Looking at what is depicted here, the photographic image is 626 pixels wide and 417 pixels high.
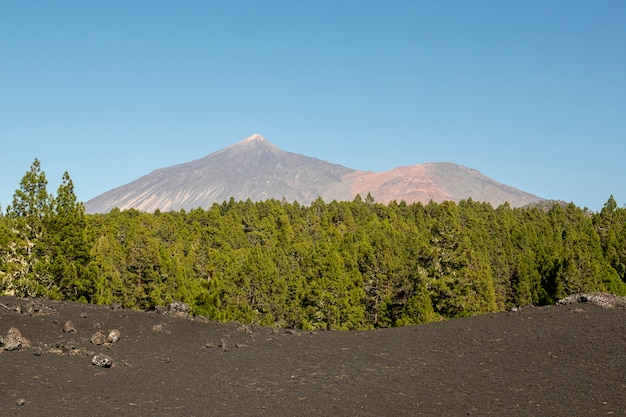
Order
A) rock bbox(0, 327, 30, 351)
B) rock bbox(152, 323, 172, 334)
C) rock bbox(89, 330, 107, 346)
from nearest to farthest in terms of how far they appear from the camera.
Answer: rock bbox(0, 327, 30, 351)
rock bbox(89, 330, 107, 346)
rock bbox(152, 323, 172, 334)

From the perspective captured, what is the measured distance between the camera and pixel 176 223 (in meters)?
80.4

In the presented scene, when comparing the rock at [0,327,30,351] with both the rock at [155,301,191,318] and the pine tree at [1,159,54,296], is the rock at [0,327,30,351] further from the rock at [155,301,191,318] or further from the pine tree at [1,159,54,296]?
the pine tree at [1,159,54,296]

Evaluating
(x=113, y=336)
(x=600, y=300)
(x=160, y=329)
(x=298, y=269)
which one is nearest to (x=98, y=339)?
(x=113, y=336)

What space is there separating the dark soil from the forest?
10063mm

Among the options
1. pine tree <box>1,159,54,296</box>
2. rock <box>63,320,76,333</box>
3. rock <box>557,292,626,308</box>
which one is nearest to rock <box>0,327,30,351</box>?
rock <box>63,320,76,333</box>

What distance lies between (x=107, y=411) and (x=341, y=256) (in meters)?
34.8

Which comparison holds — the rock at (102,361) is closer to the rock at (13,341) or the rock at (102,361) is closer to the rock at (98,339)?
the rock at (98,339)

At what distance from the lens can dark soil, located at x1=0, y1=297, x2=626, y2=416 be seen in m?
12.3

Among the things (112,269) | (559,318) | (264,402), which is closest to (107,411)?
(264,402)

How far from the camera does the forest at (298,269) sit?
30.6 m

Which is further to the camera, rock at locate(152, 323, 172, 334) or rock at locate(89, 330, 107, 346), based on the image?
rock at locate(152, 323, 172, 334)

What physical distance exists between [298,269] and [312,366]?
37251 millimetres

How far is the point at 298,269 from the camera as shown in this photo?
53594mm

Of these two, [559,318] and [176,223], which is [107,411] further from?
[176,223]
